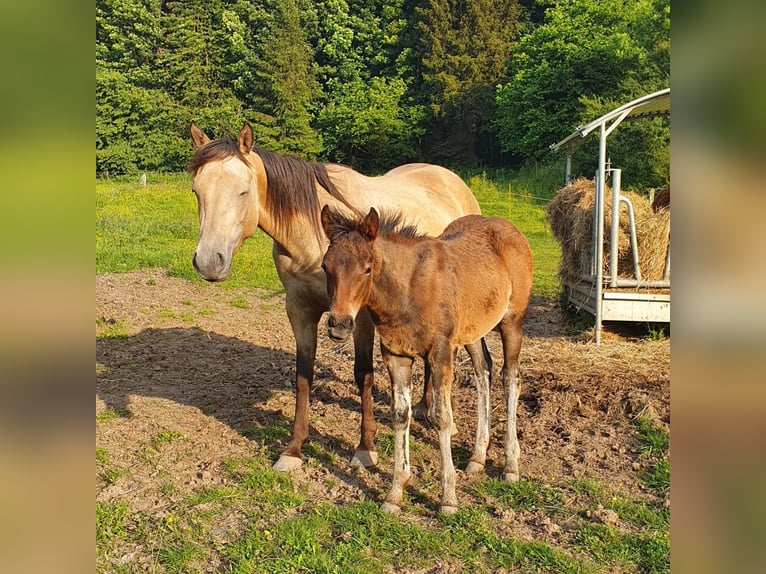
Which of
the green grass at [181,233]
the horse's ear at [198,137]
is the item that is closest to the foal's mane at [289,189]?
the horse's ear at [198,137]

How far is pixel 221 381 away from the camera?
665cm

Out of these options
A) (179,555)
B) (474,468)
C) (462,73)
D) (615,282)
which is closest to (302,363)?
(474,468)

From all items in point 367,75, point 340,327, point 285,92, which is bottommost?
point 340,327

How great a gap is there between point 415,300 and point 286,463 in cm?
180

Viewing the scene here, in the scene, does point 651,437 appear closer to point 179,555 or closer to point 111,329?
point 179,555

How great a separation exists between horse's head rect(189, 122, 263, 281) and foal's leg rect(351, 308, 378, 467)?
1236mm

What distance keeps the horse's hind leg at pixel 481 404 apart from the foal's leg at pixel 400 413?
0.71 m

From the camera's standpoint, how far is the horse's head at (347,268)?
11.1 ft

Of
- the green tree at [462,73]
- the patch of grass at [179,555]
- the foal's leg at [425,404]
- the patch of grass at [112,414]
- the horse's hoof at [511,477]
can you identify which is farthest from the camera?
the green tree at [462,73]

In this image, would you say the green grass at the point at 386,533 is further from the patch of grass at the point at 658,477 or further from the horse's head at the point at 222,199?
the horse's head at the point at 222,199

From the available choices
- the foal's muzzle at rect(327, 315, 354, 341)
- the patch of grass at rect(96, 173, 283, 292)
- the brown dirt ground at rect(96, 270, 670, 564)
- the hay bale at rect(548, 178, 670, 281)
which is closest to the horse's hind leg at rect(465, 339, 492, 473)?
the brown dirt ground at rect(96, 270, 670, 564)
